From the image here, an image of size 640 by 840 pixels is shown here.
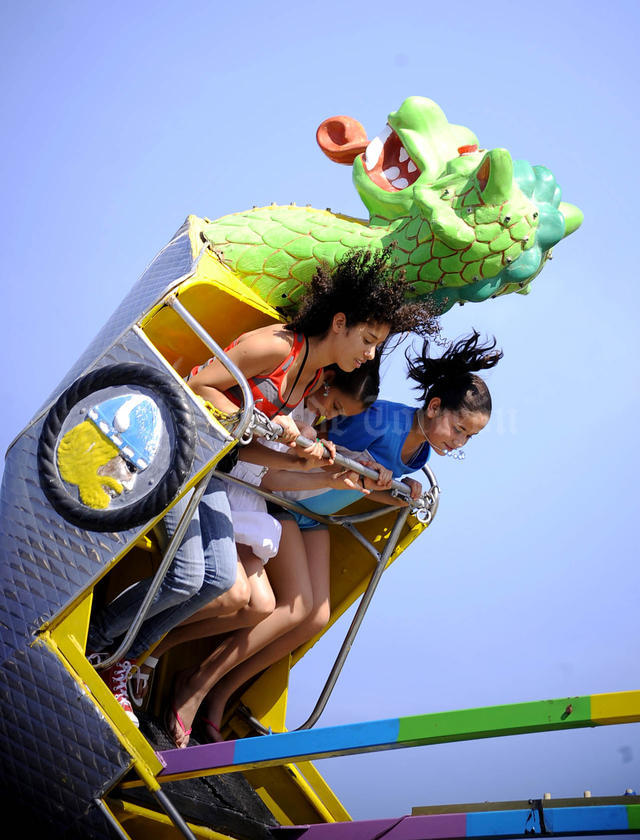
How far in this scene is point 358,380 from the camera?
3.76 metres

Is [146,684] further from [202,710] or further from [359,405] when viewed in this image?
[359,405]

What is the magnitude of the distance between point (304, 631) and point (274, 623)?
0.18 m

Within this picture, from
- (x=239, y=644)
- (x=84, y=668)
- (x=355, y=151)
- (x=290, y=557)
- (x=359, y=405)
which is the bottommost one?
(x=84, y=668)

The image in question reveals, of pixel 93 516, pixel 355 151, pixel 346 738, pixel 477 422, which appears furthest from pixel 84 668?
pixel 355 151

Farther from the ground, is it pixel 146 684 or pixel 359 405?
pixel 359 405

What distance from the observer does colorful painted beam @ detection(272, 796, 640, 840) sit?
8.24 feet

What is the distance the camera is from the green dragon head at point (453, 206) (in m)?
3.62

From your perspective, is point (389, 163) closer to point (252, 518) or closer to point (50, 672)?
point (252, 518)

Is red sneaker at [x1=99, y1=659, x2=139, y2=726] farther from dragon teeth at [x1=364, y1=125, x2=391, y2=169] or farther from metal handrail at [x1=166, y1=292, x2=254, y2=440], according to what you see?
dragon teeth at [x1=364, y1=125, x2=391, y2=169]

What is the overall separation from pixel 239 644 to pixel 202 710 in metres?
0.32

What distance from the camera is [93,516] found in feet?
9.82

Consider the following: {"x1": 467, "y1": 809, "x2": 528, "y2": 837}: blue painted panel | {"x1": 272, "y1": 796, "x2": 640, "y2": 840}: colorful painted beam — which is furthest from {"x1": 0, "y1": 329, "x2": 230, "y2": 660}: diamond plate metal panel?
{"x1": 467, "y1": 809, "x2": 528, "y2": 837}: blue painted panel

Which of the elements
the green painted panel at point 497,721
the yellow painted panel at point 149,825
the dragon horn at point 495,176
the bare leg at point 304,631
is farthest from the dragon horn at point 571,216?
the yellow painted panel at point 149,825

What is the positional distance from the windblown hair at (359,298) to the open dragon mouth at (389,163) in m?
0.50
